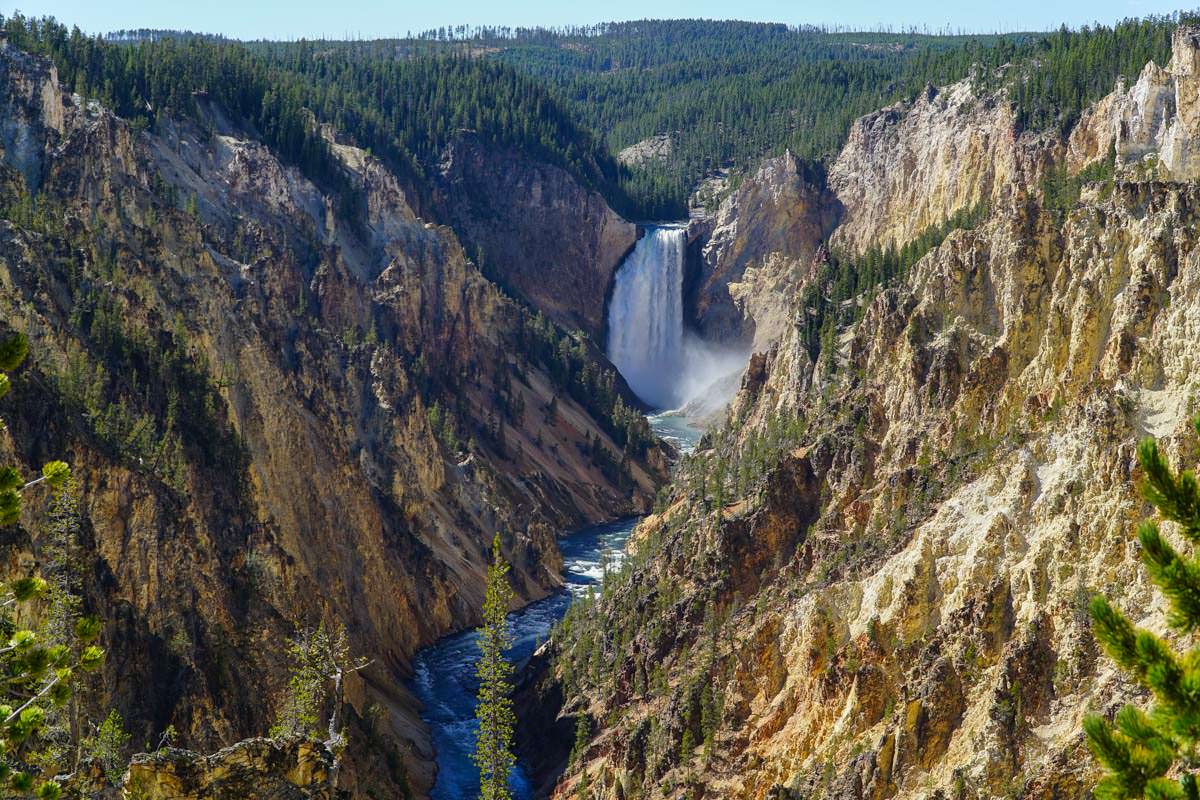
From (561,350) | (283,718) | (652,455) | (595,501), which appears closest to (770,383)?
(595,501)

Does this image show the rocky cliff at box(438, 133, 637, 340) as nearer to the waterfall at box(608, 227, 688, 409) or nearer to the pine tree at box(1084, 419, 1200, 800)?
the waterfall at box(608, 227, 688, 409)

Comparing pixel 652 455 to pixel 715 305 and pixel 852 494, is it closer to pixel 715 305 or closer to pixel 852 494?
pixel 715 305

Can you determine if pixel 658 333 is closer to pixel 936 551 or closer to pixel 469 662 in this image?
pixel 469 662

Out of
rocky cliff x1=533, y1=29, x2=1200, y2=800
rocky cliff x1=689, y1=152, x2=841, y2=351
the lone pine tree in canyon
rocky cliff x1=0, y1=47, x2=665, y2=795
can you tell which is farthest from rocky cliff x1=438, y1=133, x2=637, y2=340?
rocky cliff x1=533, y1=29, x2=1200, y2=800

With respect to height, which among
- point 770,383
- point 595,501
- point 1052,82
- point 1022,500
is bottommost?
point 595,501

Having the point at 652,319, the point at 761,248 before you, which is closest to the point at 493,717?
the point at 761,248
